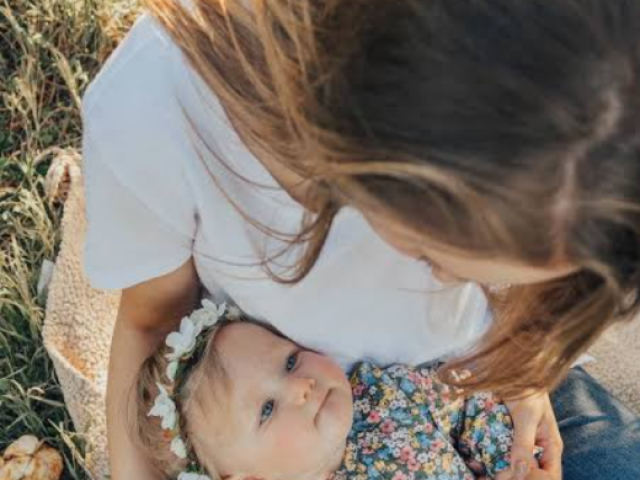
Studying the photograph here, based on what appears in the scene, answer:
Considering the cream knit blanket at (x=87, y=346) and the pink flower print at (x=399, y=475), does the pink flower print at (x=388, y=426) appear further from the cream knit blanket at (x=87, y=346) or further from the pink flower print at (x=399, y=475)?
the cream knit blanket at (x=87, y=346)

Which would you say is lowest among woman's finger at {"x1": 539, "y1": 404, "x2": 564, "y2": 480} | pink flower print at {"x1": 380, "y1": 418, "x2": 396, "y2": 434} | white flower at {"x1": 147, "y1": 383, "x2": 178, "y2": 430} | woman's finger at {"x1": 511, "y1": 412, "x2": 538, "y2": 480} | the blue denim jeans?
the blue denim jeans

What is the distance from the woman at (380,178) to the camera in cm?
70

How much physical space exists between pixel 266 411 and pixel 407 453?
0.83 ft

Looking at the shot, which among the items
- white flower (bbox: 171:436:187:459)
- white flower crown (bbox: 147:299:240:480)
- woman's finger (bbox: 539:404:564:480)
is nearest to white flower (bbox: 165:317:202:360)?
white flower crown (bbox: 147:299:240:480)

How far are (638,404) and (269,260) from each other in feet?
3.44

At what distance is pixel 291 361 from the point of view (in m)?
1.33

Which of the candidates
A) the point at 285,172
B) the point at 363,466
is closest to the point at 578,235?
the point at 285,172

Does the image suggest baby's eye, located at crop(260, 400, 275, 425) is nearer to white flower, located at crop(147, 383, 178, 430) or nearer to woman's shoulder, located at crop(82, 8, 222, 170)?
white flower, located at crop(147, 383, 178, 430)

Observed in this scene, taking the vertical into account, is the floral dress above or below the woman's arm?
below

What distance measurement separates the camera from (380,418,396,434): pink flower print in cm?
144

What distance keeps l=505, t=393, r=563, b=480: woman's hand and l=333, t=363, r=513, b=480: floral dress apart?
9cm

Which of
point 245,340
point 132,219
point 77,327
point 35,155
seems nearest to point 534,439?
point 245,340

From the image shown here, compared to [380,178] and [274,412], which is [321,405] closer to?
[274,412]

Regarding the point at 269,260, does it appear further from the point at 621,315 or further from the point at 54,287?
the point at 54,287
